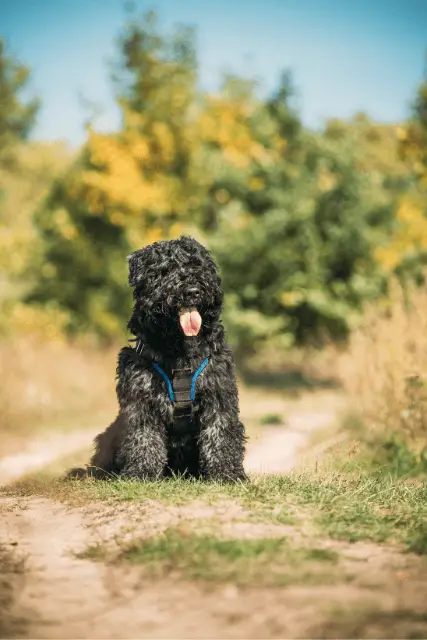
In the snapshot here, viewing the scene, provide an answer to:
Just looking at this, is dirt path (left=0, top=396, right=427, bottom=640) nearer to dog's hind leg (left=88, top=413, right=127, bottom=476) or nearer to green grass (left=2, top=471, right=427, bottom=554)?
Result: green grass (left=2, top=471, right=427, bottom=554)

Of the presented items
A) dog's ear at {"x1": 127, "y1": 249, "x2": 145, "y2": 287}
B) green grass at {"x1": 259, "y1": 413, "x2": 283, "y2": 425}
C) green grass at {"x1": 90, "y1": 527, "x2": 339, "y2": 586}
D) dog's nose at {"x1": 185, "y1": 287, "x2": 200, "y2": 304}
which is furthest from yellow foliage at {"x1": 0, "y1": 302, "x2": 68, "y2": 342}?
green grass at {"x1": 90, "y1": 527, "x2": 339, "y2": 586}

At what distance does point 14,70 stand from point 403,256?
55.7ft

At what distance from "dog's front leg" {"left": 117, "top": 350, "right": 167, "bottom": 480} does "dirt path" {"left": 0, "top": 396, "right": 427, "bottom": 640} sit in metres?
0.93

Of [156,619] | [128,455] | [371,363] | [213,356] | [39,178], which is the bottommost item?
[156,619]

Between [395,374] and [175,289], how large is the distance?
4.49 metres

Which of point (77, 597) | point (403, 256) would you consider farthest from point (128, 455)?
point (403, 256)

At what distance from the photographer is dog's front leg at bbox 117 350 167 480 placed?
17.3ft

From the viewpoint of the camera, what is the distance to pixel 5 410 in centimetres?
1217

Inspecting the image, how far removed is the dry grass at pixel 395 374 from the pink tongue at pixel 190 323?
4.23m

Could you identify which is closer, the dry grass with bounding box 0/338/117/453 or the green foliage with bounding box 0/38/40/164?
the dry grass with bounding box 0/338/117/453

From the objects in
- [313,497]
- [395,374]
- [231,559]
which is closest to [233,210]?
[395,374]

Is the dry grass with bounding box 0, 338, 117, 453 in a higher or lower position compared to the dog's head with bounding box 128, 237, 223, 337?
higher

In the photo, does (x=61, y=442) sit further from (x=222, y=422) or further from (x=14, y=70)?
(x=14, y=70)

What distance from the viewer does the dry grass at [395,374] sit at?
28.0 feet
